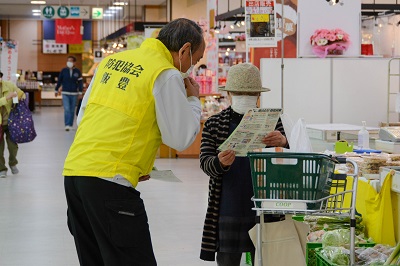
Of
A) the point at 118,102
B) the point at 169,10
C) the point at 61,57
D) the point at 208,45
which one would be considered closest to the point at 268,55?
the point at 208,45

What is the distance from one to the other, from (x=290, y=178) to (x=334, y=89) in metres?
8.59

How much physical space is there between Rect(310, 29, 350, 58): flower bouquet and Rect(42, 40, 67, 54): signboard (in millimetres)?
29845

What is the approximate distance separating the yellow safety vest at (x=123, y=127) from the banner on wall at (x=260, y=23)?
6866 mm

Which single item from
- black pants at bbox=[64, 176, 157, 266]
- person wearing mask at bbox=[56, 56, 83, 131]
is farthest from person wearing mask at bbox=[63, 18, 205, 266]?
person wearing mask at bbox=[56, 56, 83, 131]

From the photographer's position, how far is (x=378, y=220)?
16.8 feet

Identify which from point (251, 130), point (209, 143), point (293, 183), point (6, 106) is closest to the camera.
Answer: point (293, 183)

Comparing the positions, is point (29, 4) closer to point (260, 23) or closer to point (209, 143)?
point (260, 23)

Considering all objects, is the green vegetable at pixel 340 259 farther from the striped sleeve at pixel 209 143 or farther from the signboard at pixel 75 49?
the signboard at pixel 75 49

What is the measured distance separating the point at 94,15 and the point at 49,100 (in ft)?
36.7

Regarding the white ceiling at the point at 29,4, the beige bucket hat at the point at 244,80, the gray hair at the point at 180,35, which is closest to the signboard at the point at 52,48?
the white ceiling at the point at 29,4

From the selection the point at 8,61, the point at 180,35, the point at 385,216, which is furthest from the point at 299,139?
the point at 8,61

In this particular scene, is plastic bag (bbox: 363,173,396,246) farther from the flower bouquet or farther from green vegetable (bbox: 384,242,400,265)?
the flower bouquet

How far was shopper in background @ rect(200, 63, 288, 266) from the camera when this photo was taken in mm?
4492

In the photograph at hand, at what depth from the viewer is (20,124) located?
37.7 feet
